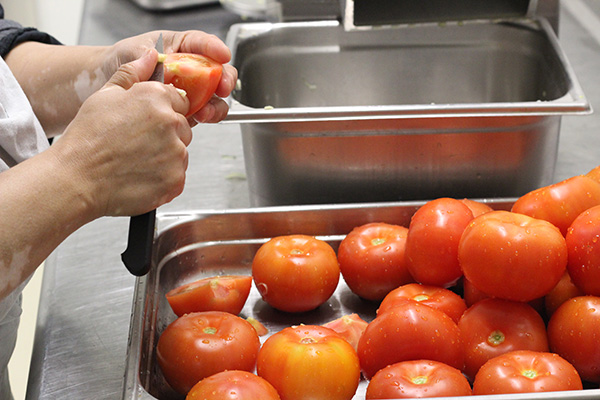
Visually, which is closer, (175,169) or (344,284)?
(175,169)

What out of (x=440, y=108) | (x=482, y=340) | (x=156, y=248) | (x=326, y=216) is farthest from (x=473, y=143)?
(x=156, y=248)

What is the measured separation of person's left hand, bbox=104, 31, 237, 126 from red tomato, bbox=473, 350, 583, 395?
46cm

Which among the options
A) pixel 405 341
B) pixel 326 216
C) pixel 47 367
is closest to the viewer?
pixel 405 341

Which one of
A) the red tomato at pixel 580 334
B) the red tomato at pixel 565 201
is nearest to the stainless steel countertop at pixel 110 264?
the red tomato at pixel 565 201

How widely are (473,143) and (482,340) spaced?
0.36m

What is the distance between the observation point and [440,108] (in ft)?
3.21

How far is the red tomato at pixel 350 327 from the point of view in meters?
0.82

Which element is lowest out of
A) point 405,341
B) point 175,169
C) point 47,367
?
point 47,367

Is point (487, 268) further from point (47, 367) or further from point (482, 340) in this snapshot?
point (47, 367)

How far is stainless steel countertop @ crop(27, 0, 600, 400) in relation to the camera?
87 centimetres

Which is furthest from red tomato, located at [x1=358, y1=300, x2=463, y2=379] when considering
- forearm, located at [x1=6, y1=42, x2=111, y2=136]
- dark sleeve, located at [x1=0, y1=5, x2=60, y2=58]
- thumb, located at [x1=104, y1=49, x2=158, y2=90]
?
dark sleeve, located at [x1=0, y1=5, x2=60, y2=58]

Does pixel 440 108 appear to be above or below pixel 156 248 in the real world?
above

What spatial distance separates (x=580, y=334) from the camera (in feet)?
2.39

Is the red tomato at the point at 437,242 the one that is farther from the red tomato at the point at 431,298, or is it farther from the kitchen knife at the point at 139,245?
the kitchen knife at the point at 139,245
